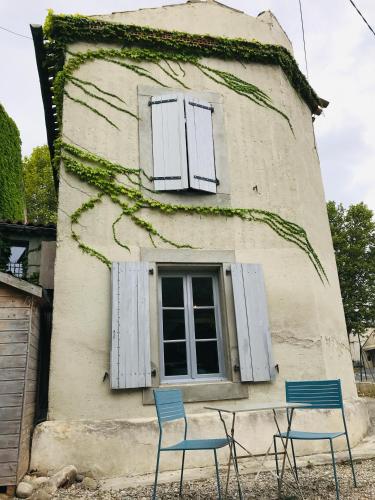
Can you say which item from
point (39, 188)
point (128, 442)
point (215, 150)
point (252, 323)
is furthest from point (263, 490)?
point (39, 188)

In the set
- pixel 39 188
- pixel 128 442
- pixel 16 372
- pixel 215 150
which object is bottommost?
pixel 128 442

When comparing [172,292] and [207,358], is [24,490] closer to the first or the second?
[207,358]

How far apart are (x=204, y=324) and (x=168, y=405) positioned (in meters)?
1.72

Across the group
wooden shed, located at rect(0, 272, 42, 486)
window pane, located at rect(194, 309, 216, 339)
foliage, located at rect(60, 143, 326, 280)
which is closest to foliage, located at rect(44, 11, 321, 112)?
foliage, located at rect(60, 143, 326, 280)

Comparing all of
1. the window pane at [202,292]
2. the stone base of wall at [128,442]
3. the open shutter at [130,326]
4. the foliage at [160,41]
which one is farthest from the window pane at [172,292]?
the foliage at [160,41]

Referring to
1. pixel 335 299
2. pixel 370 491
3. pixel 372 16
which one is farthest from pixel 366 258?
pixel 370 491

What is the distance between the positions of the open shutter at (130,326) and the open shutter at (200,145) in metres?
1.47

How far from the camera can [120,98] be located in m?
5.85

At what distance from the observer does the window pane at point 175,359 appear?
4953 millimetres

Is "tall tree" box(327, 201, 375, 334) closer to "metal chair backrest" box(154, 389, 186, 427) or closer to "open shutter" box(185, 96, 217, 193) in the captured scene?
"open shutter" box(185, 96, 217, 193)

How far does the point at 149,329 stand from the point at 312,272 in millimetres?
2446

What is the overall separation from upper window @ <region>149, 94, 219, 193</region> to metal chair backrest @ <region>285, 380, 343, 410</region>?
9.30 feet

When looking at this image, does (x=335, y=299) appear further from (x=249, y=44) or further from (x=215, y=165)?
(x=249, y=44)

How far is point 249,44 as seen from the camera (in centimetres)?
651
